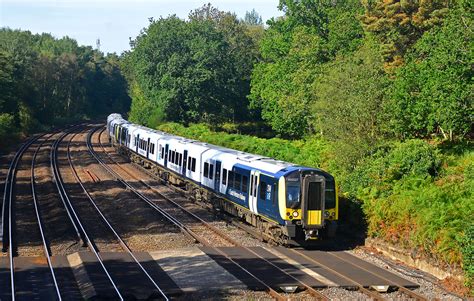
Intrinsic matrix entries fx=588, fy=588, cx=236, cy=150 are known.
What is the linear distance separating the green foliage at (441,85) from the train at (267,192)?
6.15m

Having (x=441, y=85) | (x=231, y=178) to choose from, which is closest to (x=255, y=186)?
(x=231, y=178)

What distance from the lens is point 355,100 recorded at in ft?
86.8

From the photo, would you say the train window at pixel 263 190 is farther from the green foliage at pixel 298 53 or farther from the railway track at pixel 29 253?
the green foliage at pixel 298 53

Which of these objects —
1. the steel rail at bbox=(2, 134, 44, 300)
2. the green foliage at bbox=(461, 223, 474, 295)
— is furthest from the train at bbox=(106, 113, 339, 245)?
the steel rail at bbox=(2, 134, 44, 300)

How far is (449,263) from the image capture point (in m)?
16.6

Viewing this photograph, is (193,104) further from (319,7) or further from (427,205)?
(427,205)

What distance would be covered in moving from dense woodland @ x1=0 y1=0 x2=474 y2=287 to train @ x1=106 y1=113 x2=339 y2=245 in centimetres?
220

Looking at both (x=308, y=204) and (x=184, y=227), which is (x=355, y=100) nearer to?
(x=308, y=204)

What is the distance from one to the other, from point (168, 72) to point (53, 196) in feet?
100

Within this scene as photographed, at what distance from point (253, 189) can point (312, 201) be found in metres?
2.69

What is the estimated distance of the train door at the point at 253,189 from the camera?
21484mm

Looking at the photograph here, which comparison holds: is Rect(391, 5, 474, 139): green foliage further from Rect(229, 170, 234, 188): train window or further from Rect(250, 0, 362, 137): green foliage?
Rect(250, 0, 362, 137): green foliage

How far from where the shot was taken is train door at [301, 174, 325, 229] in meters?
19.7

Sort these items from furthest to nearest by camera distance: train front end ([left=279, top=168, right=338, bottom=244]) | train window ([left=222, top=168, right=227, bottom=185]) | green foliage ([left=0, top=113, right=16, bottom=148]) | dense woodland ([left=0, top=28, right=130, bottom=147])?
dense woodland ([left=0, top=28, right=130, bottom=147]) < green foliage ([left=0, top=113, right=16, bottom=148]) < train window ([left=222, top=168, right=227, bottom=185]) < train front end ([left=279, top=168, right=338, bottom=244])
